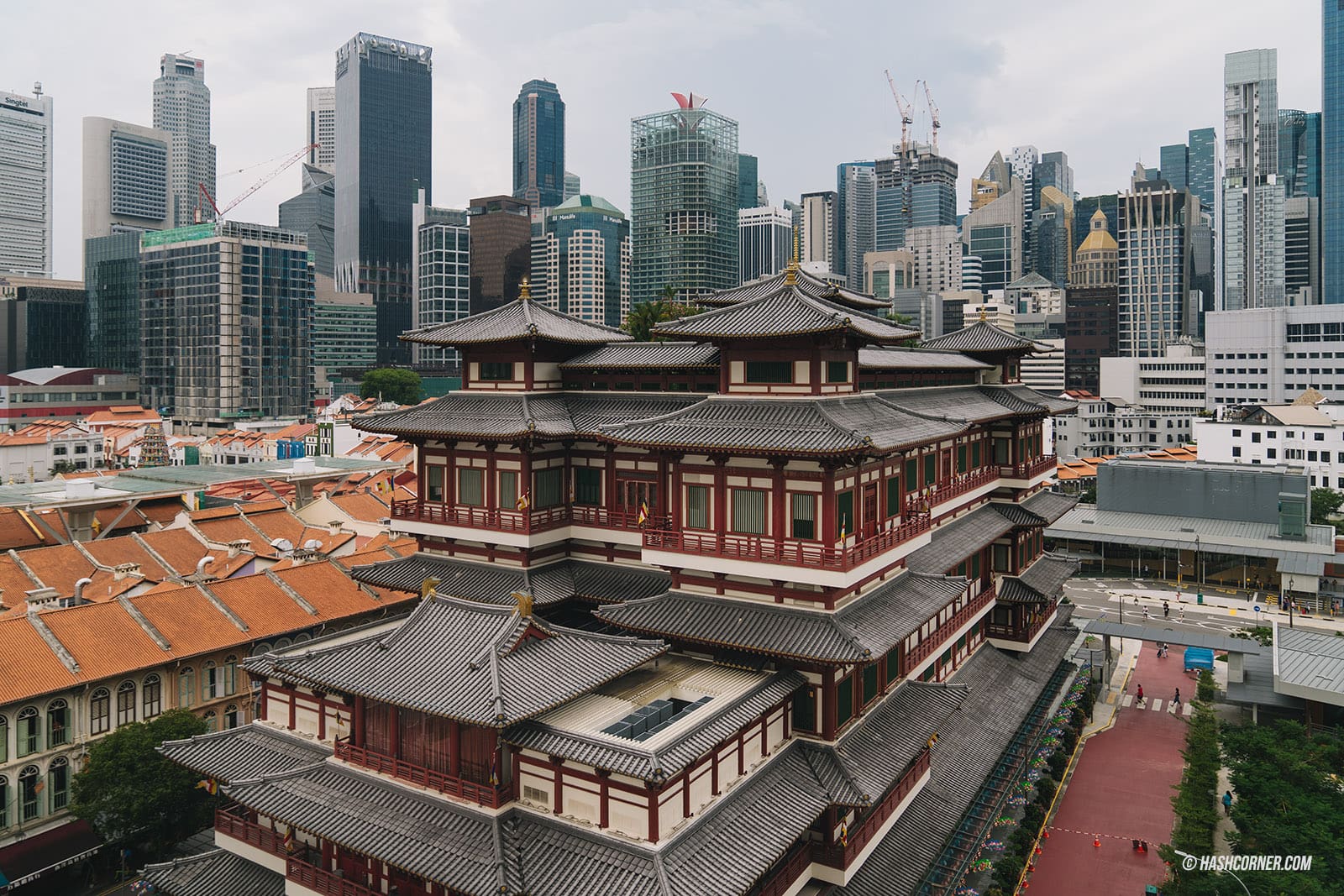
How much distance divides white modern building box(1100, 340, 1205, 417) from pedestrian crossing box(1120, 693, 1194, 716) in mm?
112477

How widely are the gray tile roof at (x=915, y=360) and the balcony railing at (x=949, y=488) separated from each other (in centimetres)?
579

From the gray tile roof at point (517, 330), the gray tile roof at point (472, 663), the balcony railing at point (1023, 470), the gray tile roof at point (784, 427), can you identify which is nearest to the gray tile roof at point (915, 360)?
the balcony railing at point (1023, 470)

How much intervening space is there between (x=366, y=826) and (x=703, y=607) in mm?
12198

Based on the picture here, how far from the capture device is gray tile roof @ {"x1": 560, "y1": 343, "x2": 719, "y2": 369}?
34.5 m

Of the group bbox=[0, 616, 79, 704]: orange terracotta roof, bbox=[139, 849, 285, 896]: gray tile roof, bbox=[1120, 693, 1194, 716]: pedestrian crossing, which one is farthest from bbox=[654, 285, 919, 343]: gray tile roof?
bbox=[1120, 693, 1194, 716]: pedestrian crossing

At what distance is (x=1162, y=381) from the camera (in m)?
155

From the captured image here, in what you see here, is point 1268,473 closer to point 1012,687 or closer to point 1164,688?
point 1164,688

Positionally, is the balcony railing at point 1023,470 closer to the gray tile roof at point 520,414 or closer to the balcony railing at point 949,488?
the balcony railing at point 949,488

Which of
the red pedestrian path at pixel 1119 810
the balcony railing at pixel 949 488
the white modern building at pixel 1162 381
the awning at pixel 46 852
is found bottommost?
the red pedestrian path at pixel 1119 810

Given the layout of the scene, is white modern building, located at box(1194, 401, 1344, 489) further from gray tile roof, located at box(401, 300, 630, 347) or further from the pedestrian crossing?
gray tile roof, located at box(401, 300, 630, 347)

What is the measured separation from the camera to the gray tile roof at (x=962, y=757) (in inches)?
1130

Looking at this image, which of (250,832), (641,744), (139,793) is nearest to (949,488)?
(641,744)

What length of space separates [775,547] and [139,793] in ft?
83.0

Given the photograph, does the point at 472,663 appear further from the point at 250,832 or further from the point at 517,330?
the point at 517,330
